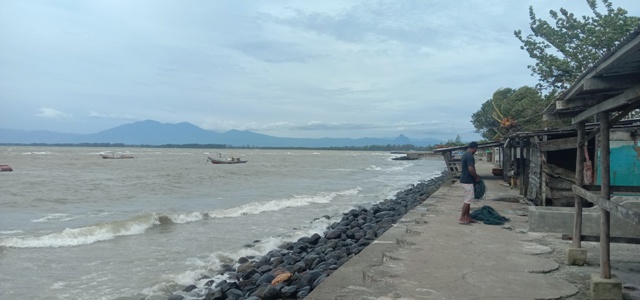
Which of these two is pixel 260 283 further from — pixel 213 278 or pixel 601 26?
pixel 601 26

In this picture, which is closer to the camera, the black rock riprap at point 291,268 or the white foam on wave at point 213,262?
the black rock riprap at point 291,268

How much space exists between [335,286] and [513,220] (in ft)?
19.3

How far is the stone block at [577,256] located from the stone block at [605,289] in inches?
51.1

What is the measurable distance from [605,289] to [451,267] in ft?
5.77

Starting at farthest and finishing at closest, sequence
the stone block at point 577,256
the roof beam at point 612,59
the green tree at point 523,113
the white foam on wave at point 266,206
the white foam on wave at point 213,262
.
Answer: the green tree at point 523,113 → the white foam on wave at point 266,206 → the white foam on wave at point 213,262 → the stone block at point 577,256 → the roof beam at point 612,59

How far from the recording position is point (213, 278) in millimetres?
8383

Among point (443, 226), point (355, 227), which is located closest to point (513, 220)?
point (443, 226)

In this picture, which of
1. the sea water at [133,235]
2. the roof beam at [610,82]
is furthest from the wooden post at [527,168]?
the roof beam at [610,82]

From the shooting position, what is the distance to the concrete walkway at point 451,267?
15.9ft

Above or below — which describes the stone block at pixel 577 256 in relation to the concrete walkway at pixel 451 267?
above

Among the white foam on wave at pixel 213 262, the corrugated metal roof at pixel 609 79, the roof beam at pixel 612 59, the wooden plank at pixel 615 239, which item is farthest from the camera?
the white foam on wave at pixel 213 262

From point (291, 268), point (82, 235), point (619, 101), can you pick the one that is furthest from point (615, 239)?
point (82, 235)

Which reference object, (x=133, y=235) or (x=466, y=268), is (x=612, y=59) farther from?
(x=133, y=235)

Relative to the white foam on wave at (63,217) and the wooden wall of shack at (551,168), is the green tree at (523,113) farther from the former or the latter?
the white foam on wave at (63,217)
